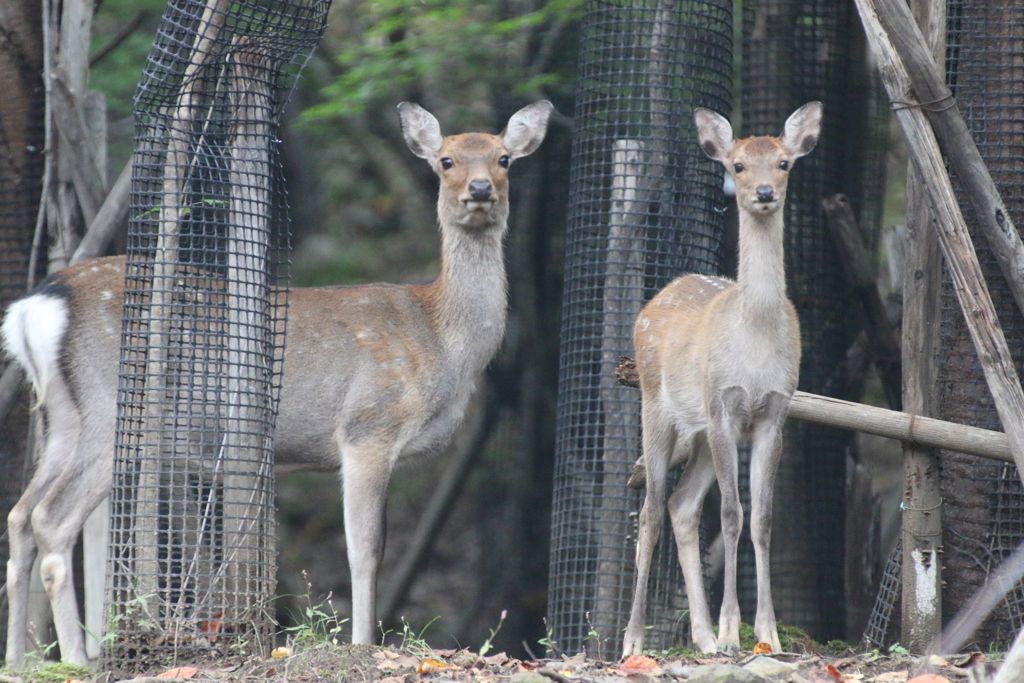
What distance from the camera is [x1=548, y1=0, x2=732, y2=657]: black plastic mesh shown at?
816 centimetres

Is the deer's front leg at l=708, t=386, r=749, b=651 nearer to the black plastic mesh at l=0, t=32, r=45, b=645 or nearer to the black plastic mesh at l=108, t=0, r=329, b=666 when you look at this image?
the black plastic mesh at l=108, t=0, r=329, b=666

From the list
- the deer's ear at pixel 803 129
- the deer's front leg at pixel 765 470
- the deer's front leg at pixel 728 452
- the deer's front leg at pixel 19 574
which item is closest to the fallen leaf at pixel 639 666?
the deer's front leg at pixel 728 452

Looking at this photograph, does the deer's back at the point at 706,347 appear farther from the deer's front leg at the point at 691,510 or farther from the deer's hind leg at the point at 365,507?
the deer's hind leg at the point at 365,507

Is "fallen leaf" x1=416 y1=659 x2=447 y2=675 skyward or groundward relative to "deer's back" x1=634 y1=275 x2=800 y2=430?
groundward

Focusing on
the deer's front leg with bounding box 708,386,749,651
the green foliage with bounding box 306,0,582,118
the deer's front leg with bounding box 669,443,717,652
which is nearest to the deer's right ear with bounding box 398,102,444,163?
the green foliage with bounding box 306,0,582,118

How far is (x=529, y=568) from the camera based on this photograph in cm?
1152

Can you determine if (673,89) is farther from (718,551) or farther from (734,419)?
(718,551)

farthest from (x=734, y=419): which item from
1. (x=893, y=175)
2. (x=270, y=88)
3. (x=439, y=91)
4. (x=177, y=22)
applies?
(x=893, y=175)

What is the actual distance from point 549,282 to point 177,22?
5.02 metres

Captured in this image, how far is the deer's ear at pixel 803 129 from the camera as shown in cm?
698

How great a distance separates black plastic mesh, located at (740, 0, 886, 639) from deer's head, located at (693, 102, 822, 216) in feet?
10.2

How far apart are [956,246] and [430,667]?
335 cm

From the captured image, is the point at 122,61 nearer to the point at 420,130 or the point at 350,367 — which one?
the point at 420,130

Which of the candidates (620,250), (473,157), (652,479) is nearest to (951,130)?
(620,250)
